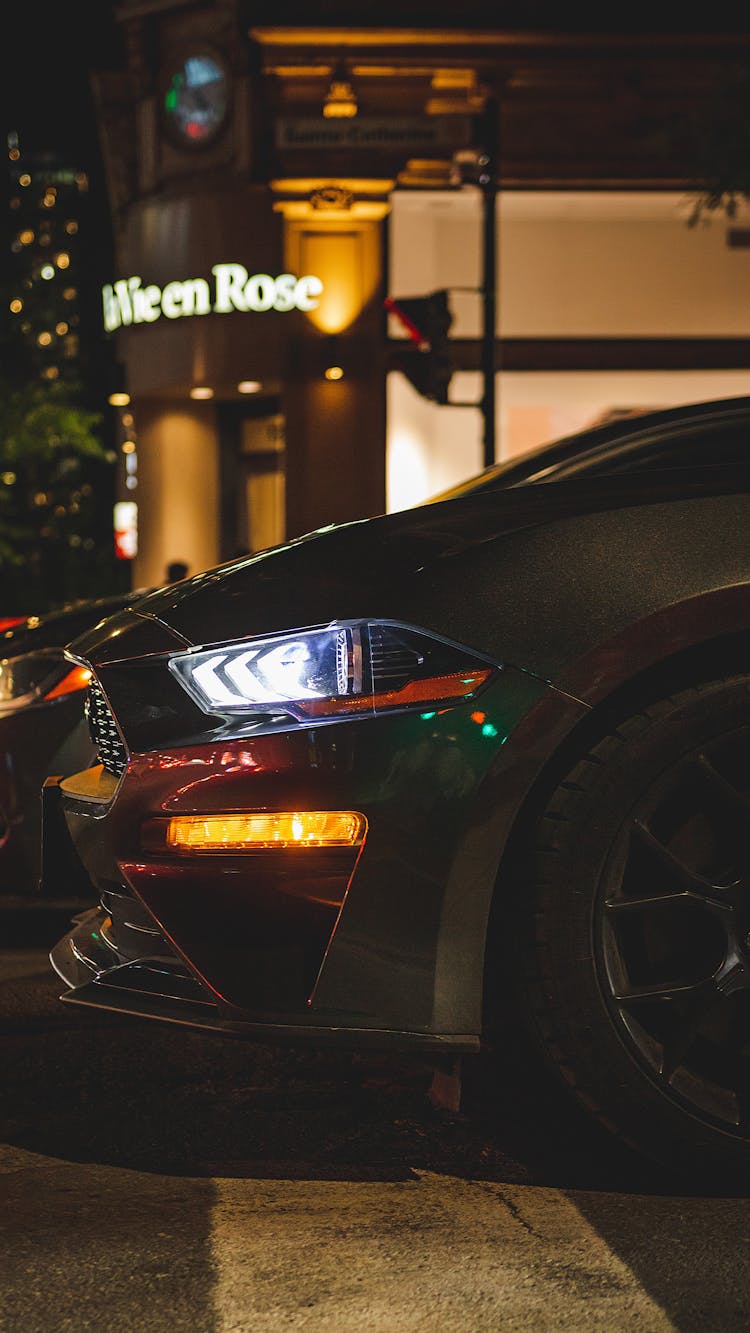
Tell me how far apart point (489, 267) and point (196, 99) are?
8.22 meters

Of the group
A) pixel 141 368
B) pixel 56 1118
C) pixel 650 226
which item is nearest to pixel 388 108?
pixel 650 226

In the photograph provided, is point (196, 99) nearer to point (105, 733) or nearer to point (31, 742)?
point (31, 742)

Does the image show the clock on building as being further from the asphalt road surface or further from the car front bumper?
the car front bumper

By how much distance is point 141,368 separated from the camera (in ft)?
62.1

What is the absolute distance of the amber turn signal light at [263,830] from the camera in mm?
2439

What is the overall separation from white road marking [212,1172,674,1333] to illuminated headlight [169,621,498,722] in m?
0.82

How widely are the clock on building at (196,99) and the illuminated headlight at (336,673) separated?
16502 mm

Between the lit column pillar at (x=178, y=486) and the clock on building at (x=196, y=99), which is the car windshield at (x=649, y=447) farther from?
the lit column pillar at (x=178, y=486)

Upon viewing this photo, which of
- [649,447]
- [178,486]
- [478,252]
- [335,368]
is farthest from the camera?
[178,486]

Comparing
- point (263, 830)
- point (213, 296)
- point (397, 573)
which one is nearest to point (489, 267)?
point (213, 296)

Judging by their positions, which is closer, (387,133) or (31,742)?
(31,742)

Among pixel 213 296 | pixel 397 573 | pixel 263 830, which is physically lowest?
pixel 263 830

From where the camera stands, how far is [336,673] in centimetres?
250

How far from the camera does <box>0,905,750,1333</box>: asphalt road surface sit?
215 cm
